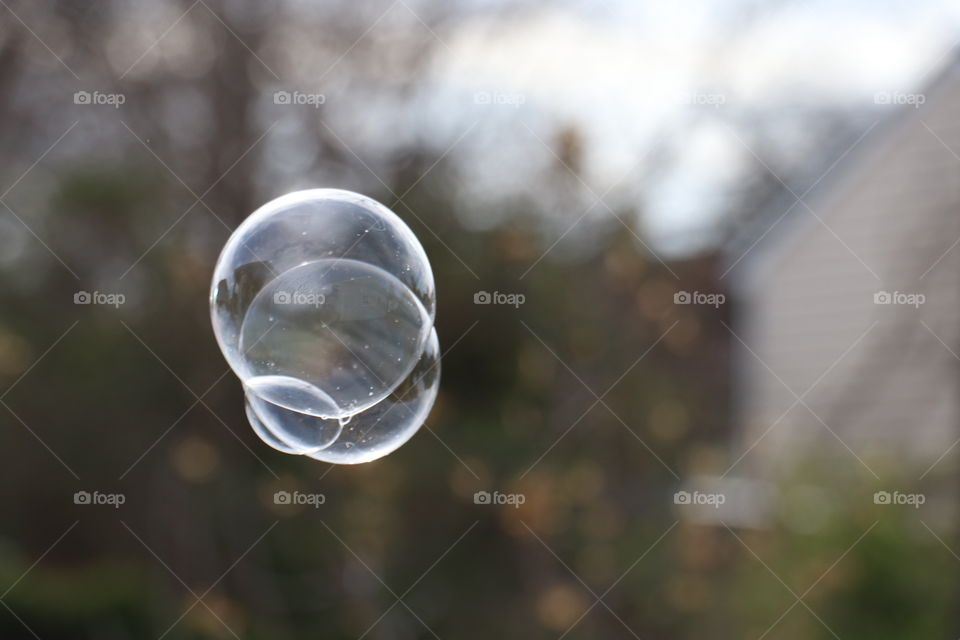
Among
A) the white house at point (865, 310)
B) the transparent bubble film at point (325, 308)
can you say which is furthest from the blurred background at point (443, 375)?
the transparent bubble film at point (325, 308)

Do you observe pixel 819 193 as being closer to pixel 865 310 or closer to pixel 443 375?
pixel 865 310

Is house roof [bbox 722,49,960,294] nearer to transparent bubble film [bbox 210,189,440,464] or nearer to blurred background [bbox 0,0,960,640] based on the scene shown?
blurred background [bbox 0,0,960,640]

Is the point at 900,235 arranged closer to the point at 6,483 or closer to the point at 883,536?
the point at 883,536

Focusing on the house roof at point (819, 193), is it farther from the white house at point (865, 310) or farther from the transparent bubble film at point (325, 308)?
the transparent bubble film at point (325, 308)

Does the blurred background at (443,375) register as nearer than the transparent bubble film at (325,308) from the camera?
No

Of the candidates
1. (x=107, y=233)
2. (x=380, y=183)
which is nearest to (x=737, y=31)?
(x=380, y=183)

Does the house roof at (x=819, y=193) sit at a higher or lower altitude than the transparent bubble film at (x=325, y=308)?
higher
